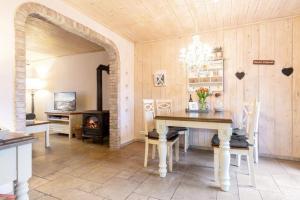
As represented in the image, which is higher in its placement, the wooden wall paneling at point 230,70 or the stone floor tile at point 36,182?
the wooden wall paneling at point 230,70

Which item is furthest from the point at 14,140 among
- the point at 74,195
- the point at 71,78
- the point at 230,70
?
the point at 71,78

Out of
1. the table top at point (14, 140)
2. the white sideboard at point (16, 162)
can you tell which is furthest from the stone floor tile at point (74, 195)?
the table top at point (14, 140)

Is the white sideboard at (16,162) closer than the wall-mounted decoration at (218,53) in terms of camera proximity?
Yes

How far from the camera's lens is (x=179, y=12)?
9.55 feet

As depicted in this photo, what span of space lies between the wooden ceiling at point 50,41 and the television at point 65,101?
126cm

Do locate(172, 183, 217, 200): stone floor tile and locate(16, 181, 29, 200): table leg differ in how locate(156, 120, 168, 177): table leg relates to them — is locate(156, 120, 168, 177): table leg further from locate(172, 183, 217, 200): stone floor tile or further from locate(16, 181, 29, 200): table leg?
locate(16, 181, 29, 200): table leg

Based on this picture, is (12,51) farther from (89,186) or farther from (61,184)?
(89,186)

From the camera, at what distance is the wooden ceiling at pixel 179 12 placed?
2.63m

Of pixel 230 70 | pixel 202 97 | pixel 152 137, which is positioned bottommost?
pixel 152 137

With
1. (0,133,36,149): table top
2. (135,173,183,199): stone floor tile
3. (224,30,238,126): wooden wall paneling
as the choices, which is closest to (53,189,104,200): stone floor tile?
(135,173,183,199): stone floor tile

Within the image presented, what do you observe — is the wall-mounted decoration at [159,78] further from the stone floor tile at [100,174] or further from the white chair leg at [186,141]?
the stone floor tile at [100,174]

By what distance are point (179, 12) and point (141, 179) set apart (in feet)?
8.62

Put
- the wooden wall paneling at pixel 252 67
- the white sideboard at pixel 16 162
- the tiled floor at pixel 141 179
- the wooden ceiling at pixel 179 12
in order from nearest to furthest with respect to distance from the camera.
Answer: the white sideboard at pixel 16 162 → the tiled floor at pixel 141 179 → the wooden ceiling at pixel 179 12 → the wooden wall paneling at pixel 252 67

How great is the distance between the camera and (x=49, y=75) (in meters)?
6.16
